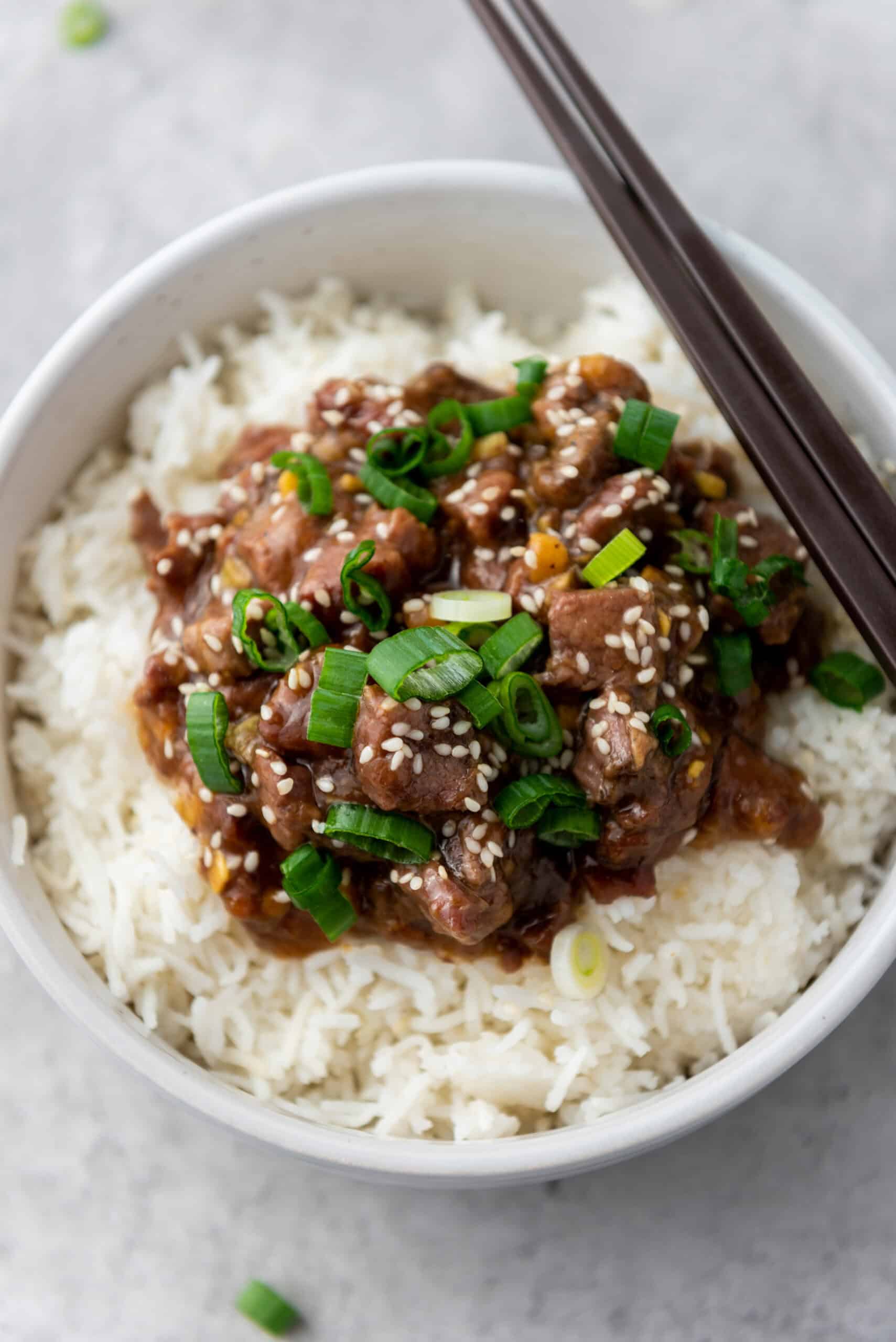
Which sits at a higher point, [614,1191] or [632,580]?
[632,580]

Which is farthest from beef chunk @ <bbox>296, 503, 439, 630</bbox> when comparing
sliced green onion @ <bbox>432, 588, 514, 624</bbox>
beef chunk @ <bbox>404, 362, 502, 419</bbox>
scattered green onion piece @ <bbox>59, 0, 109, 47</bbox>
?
scattered green onion piece @ <bbox>59, 0, 109, 47</bbox>

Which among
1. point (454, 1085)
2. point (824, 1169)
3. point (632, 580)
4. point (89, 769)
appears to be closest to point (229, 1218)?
point (454, 1085)

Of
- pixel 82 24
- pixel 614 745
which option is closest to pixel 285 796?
pixel 614 745

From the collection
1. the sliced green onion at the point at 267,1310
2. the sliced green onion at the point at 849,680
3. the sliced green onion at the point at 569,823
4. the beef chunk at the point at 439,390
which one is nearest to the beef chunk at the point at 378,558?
the beef chunk at the point at 439,390

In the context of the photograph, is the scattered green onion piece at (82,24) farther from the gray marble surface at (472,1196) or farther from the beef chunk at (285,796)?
the beef chunk at (285,796)

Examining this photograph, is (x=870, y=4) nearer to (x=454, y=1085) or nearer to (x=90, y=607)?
(x=90, y=607)

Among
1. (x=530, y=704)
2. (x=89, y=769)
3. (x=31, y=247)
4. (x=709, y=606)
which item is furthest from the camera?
(x=31, y=247)
